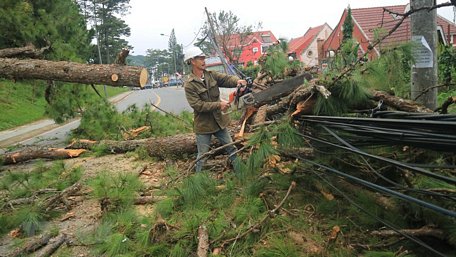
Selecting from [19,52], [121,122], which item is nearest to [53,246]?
[19,52]

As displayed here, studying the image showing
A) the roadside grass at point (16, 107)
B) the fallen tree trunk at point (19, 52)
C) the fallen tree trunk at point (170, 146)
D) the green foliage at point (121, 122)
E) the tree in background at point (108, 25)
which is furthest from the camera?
the tree in background at point (108, 25)

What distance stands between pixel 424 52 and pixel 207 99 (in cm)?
233

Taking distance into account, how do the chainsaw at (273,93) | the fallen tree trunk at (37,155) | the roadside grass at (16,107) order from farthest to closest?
1. the roadside grass at (16,107)
2. the fallen tree trunk at (37,155)
3. the chainsaw at (273,93)

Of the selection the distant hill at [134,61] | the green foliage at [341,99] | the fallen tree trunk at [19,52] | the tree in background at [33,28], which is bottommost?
the green foliage at [341,99]

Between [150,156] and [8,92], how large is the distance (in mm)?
16429

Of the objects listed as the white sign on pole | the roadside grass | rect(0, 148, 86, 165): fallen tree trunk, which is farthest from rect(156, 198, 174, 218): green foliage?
the roadside grass

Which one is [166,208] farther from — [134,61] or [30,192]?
[134,61]

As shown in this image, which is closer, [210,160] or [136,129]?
[210,160]

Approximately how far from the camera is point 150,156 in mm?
6238

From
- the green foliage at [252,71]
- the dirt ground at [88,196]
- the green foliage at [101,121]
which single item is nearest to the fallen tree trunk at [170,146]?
the dirt ground at [88,196]

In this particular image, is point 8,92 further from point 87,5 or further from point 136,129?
point 87,5

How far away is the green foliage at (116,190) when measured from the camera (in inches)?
151

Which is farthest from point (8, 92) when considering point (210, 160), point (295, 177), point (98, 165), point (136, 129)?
point (295, 177)

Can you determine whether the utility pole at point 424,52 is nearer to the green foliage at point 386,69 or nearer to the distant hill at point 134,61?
the green foliage at point 386,69
